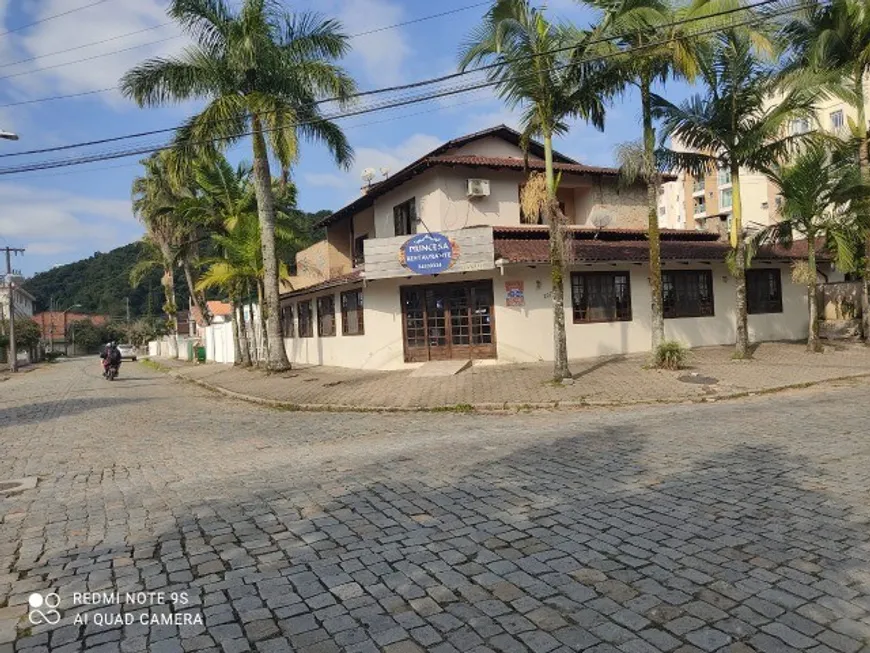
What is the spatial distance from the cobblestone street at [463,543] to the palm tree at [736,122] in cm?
824

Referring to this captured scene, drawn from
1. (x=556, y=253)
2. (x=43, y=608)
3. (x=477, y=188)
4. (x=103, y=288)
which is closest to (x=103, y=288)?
(x=103, y=288)

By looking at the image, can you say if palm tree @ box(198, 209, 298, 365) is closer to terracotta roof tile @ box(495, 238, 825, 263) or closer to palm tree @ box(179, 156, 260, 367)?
palm tree @ box(179, 156, 260, 367)

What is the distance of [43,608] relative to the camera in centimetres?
359

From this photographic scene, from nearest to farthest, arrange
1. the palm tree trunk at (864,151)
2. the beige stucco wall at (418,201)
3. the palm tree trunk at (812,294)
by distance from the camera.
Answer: the palm tree trunk at (812,294)
the palm tree trunk at (864,151)
the beige stucco wall at (418,201)

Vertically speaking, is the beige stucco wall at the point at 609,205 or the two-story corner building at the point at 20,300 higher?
the two-story corner building at the point at 20,300

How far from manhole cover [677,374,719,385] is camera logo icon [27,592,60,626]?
11.8 metres

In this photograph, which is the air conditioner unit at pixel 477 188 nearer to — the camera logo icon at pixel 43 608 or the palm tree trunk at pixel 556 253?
the palm tree trunk at pixel 556 253

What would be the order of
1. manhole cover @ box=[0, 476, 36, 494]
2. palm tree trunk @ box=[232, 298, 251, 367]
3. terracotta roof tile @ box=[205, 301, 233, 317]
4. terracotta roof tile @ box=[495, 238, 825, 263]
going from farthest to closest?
1. terracotta roof tile @ box=[205, 301, 233, 317]
2. palm tree trunk @ box=[232, 298, 251, 367]
3. terracotta roof tile @ box=[495, 238, 825, 263]
4. manhole cover @ box=[0, 476, 36, 494]

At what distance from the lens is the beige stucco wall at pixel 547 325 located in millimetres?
17141

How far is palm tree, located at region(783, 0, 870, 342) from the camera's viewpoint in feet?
52.7

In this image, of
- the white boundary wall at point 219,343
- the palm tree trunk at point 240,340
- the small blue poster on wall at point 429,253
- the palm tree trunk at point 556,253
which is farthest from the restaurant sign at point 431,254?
the white boundary wall at point 219,343

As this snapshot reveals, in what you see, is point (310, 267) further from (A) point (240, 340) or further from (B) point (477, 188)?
(B) point (477, 188)

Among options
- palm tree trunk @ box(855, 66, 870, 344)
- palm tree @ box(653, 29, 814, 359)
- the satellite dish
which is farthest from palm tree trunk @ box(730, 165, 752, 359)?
the satellite dish

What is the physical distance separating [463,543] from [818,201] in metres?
15.8
